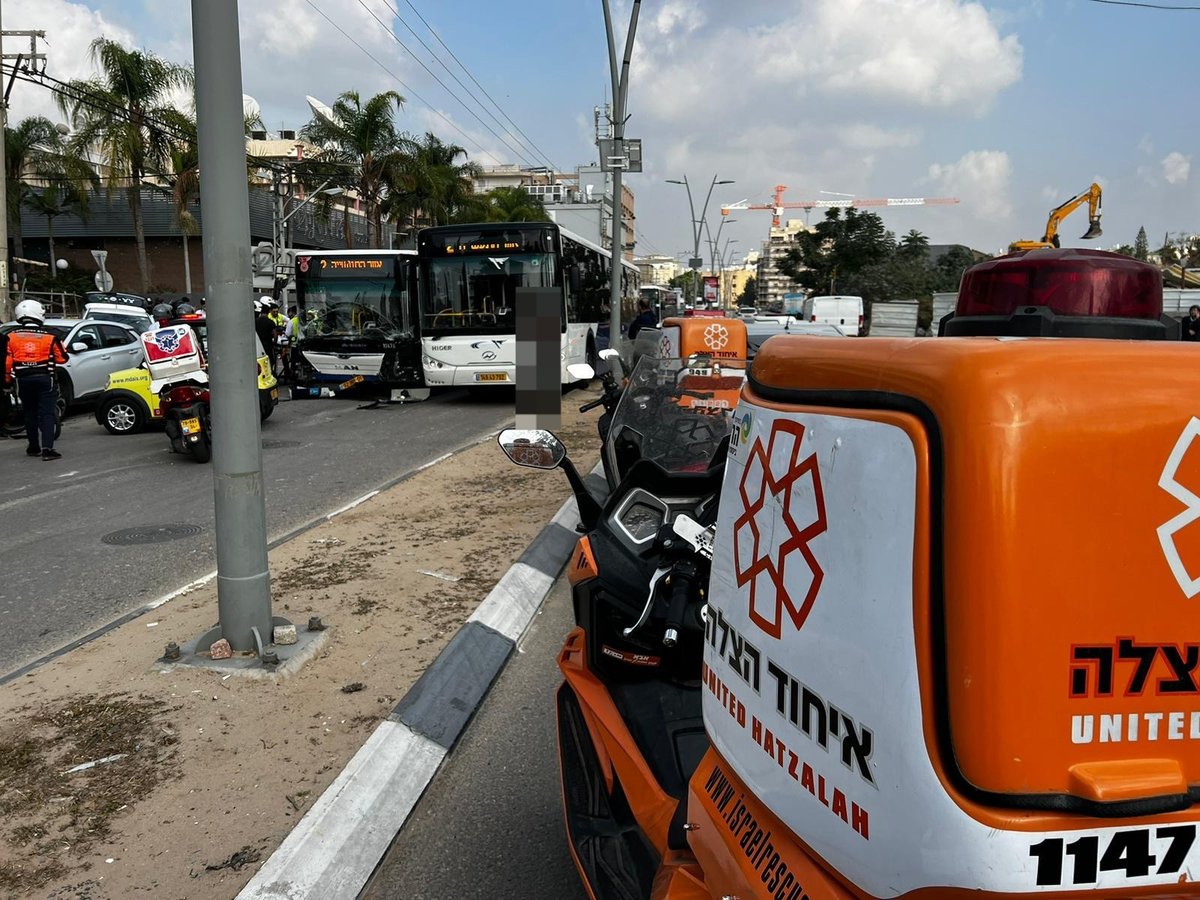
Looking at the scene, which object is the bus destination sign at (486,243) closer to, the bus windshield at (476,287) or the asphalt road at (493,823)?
the bus windshield at (476,287)

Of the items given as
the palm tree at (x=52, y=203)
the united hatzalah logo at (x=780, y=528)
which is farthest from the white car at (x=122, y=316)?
the palm tree at (x=52, y=203)

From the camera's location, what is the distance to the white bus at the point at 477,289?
17.8m

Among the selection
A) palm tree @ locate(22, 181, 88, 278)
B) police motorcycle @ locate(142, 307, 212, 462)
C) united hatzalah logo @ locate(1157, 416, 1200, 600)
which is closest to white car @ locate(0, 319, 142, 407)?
police motorcycle @ locate(142, 307, 212, 462)

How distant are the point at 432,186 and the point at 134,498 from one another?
29.8 m

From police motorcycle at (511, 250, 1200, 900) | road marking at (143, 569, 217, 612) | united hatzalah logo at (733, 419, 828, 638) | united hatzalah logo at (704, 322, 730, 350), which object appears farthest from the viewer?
united hatzalah logo at (704, 322, 730, 350)

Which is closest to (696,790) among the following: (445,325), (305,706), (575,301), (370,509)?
(305,706)

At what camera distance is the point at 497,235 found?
1783cm

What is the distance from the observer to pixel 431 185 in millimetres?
37062

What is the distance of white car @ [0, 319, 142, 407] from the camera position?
16.1 m

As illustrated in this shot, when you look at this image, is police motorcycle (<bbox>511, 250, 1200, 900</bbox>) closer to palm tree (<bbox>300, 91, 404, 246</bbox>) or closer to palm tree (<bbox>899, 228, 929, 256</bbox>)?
palm tree (<bbox>300, 91, 404, 246</bbox>)

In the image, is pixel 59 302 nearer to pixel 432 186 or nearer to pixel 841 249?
pixel 432 186

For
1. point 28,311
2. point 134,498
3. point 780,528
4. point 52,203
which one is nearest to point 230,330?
point 780,528

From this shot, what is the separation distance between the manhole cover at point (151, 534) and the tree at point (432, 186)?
96.8 feet

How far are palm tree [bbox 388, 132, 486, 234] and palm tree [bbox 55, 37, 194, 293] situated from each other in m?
7.98
